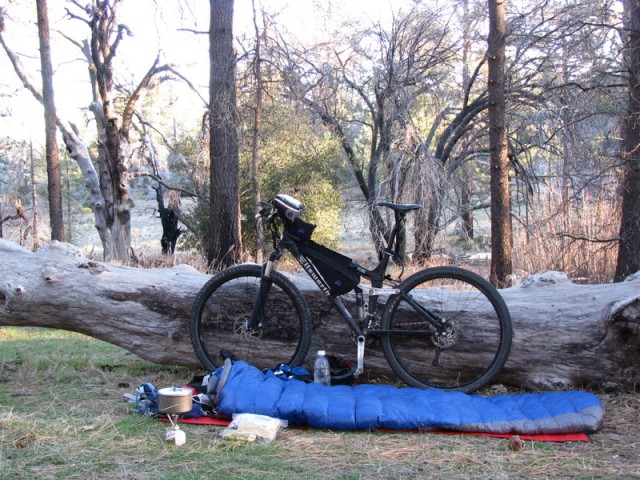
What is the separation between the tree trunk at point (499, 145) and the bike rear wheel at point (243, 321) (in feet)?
16.5

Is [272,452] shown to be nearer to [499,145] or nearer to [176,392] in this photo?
[176,392]

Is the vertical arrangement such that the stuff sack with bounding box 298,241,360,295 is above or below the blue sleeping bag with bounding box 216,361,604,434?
above

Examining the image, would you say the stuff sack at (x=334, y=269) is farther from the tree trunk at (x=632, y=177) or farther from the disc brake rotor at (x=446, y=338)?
the tree trunk at (x=632, y=177)

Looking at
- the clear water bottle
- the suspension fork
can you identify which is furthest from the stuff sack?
the clear water bottle

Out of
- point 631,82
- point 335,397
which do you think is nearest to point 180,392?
point 335,397

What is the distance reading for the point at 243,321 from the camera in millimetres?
4633

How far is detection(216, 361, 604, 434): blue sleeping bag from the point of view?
3.39 metres

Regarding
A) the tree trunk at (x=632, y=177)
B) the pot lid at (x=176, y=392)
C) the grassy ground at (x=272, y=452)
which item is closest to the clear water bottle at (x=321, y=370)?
the grassy ground at (x=272, y=452)

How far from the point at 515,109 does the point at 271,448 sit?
1346 cm

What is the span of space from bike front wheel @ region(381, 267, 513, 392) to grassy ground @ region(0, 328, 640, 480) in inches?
34.1

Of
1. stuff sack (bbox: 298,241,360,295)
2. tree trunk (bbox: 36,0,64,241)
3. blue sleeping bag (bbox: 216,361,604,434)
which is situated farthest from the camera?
tree trunk (bbox: 36,0,64,241)

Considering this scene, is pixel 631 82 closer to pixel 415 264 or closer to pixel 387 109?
pixel 415 264

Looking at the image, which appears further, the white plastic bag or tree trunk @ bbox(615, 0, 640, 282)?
tree trunk @ bbox(615, 0, 640, 282)

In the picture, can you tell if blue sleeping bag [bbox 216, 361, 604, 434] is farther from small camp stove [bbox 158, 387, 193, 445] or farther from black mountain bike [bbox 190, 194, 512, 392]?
black mountain bike [bbox 190, 194, 512, 392]
